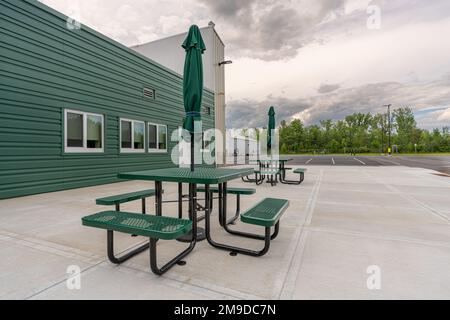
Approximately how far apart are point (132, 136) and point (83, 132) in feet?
6.65

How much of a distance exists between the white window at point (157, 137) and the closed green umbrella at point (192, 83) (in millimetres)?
7319

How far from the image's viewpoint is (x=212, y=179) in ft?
7.00

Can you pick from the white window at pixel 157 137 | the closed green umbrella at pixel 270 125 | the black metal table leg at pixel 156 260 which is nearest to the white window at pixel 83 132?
the white window at pixel 157 137

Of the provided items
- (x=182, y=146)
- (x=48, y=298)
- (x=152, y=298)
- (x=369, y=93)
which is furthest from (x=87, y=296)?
(x=369, y=93)

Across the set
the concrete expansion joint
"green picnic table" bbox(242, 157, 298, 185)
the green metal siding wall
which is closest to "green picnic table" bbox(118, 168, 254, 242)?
the concrete expansion joint

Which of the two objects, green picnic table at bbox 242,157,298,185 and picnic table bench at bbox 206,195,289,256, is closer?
picnic table bench at bbox 206,195,289,256

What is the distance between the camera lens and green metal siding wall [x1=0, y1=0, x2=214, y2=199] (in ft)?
17.2

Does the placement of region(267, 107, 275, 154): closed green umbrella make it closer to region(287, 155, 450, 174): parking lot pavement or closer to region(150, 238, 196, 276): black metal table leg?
region(150, 238, 196, 276): black metal table leg

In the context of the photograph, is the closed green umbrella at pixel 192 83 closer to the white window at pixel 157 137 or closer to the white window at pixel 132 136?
the white window at pixel 132 136

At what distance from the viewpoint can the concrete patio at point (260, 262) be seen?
1.70 m

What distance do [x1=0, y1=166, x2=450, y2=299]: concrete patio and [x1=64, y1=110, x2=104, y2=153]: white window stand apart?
10.3ft

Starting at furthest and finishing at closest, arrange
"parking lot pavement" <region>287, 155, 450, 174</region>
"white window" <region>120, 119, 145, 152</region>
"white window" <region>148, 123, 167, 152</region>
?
"parking lot pavement" <region>287, 155, 450, 174</region> → "white window" <region>148, 123, 167, 152</region> → "white window" <region>120, 119, 145, 152</region>

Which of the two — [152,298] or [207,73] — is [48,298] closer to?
[152,298]

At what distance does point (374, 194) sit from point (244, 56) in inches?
488
